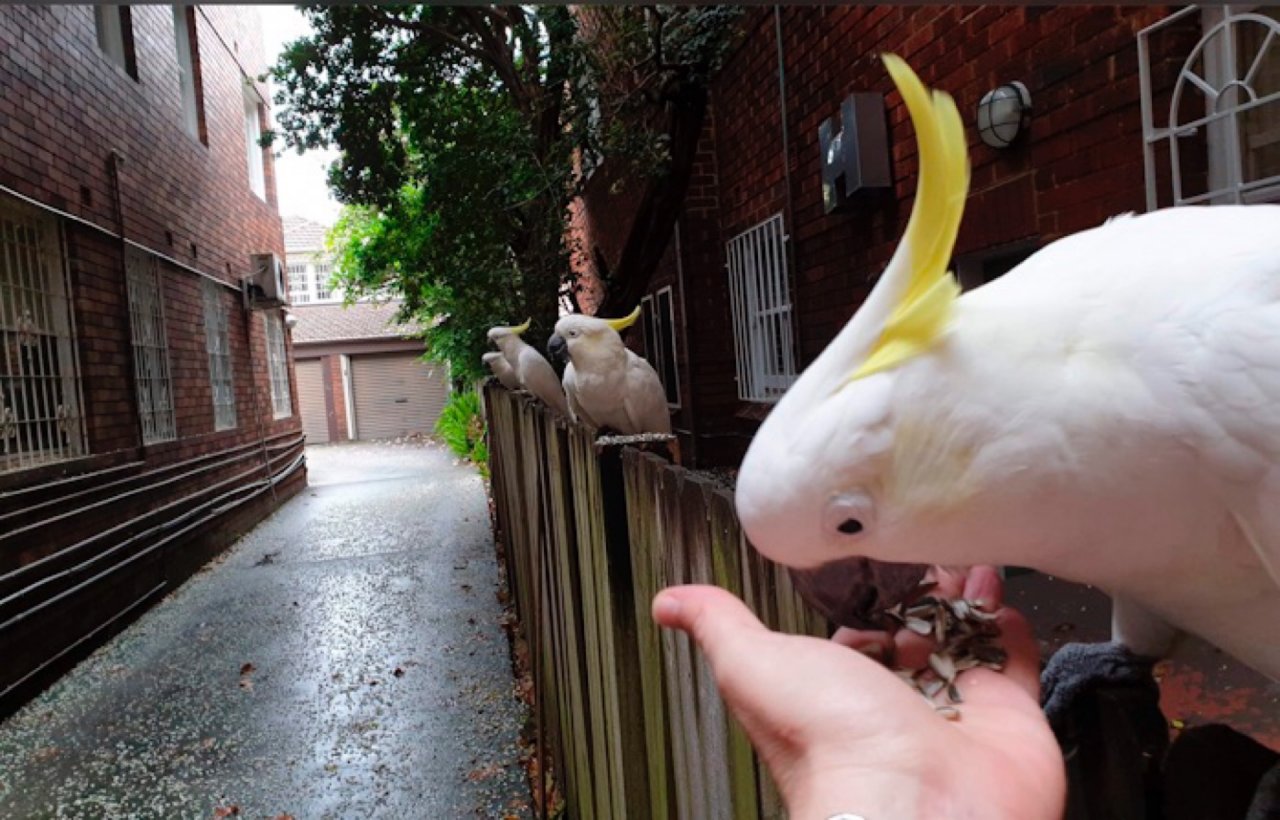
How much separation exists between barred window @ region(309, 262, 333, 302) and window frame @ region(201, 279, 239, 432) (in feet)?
55.1

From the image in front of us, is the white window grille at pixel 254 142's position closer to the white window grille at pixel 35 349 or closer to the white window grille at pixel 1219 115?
the white window grille at pixel 35 349

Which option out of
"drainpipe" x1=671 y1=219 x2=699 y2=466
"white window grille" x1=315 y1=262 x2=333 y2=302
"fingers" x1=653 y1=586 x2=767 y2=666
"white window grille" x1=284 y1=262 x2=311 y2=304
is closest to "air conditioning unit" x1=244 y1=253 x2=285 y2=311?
"drainpipe" x1=671 y1=219 x2=699 y2=466

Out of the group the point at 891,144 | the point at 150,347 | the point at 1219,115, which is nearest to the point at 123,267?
the point at 150,347

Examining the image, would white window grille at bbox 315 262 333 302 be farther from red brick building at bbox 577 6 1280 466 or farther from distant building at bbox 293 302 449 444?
red brick building at bbox 577 6 1280 466

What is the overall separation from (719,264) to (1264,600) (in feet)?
19.9

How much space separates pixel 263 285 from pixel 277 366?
2.51 m

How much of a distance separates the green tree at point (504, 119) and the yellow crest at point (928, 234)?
4.76 meters

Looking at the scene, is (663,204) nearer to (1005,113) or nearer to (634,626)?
(1005,113)

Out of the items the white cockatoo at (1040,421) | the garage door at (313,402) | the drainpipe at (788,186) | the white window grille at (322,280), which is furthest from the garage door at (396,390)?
the white cockatoo at (1040,421)

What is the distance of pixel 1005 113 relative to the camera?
323 cm

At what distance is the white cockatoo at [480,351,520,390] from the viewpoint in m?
6.19

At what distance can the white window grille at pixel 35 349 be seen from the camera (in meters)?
4.74

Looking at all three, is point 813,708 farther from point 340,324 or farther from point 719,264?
point 340,324

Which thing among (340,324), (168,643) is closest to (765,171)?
(168,643)
